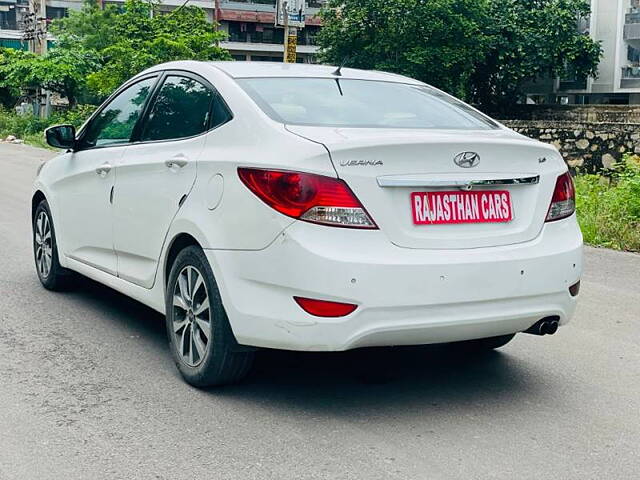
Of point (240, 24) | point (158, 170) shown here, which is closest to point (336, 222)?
point (158, 170)

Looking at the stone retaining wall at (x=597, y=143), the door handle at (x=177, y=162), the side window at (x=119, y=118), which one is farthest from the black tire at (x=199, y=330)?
the stone retaining wall at (x=597, y=143)

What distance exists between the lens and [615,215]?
10.7 metres

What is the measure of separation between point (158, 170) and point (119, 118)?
1.08 meters

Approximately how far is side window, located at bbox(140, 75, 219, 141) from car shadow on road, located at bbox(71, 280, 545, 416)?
1231 millimetres

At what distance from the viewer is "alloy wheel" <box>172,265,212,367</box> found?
4.56 meters

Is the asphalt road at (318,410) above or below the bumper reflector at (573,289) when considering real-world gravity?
below

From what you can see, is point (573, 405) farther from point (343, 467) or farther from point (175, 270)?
point (175, 270)

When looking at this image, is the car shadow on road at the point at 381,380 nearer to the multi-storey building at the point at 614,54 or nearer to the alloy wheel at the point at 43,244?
the alloy wheel at the point at 43,244

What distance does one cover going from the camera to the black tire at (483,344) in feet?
17.5

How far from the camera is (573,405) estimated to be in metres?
4.57

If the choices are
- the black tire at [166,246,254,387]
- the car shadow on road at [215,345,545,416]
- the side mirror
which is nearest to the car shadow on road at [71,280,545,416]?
the car shadow on road at [215,345,545,416]

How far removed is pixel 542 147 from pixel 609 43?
45.5 m


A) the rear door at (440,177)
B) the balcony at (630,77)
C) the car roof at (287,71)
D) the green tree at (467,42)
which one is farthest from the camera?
the balcony at (630,77)

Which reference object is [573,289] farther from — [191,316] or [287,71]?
[287,71]
